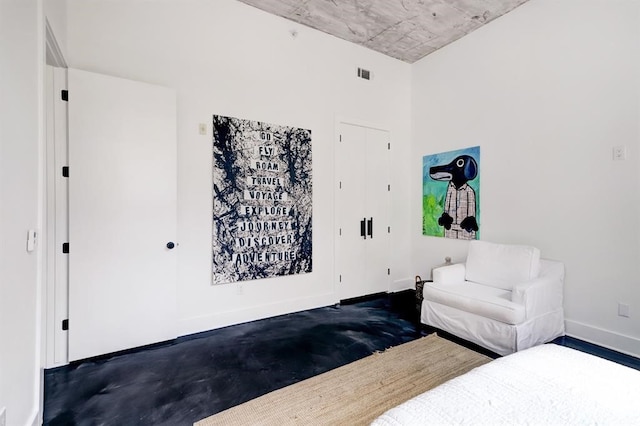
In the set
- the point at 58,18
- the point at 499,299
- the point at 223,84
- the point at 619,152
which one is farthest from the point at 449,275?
the point at 58,18

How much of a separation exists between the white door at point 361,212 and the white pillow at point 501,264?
4.38ft

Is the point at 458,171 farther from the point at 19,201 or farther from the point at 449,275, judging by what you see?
the point at 19,201

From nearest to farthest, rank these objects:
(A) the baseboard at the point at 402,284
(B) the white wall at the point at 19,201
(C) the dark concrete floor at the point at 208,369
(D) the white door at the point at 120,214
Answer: (B) the white wall at the point at 19,201, (C) the dark concrete floor at the point at 208,369, (D) the white door at the point at 120,214, (A) the baseboard at the point at 402,284

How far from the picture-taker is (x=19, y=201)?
150cm

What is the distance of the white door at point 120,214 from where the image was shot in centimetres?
253

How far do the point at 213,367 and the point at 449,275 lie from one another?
8.68 feet

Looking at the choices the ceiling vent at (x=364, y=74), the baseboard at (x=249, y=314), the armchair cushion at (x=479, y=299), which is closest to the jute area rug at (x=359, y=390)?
the armchair cushion at (x=479, y=299)

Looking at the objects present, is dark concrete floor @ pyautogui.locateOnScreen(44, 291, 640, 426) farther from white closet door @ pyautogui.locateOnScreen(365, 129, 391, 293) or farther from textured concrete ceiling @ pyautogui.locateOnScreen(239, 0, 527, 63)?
textured concrete ceiling @ pyautogui.locateOnScreen(239, 0, 527, 63)

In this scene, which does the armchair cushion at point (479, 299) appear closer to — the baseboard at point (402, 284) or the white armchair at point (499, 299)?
the white armchair at point (499, 299)

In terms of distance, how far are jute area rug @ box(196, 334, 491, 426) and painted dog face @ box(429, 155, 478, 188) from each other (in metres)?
2.28

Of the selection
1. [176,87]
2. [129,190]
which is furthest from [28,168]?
[176,87]

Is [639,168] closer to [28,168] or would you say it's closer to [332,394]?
[332,394]

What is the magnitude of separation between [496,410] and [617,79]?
136 inches

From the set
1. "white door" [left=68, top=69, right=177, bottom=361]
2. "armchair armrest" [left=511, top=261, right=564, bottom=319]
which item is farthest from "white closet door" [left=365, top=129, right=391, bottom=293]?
"white door" [left=68, top=69, right=177, bottom=361]
